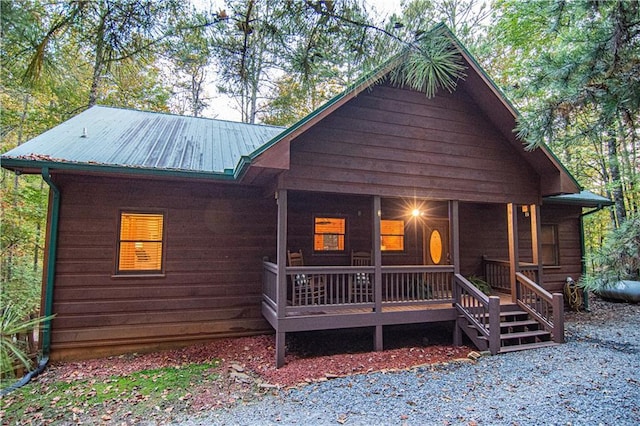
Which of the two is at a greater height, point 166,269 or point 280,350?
point 166,269

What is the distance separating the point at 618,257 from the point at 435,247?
6.35m

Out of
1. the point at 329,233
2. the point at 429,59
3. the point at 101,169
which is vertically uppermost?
the point at 429,59

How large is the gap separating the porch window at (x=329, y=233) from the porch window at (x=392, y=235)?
1153 mm

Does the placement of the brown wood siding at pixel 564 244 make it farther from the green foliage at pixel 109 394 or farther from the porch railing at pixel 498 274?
the green foliage at pixel 109 394

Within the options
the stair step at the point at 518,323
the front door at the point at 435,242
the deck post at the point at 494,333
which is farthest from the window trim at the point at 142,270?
A: the stair step at the point at 518,323

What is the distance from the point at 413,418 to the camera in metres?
3.62

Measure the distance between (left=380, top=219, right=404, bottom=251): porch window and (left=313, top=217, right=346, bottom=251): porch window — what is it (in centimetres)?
115

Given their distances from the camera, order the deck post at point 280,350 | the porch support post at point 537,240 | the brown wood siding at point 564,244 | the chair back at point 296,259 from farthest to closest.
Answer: the brown wood siding at point 564,244 < the porch support post at point 537,240 < the chair back at point 296,259 < the deck post at point 280,350

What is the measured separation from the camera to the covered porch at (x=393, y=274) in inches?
225

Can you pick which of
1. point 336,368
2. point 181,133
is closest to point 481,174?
point 336,368

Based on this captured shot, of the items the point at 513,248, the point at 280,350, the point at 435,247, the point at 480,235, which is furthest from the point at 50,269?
the point at 480,235

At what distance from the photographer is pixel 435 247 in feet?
28.7

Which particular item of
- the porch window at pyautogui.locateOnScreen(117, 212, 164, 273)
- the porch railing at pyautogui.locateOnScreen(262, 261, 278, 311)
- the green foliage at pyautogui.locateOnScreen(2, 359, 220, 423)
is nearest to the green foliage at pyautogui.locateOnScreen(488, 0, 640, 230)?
the porch railing at pyautogui.locateOnScreen(262, 261, 278, 311)

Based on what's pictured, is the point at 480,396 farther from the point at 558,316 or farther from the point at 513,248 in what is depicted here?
the point at 513,248
